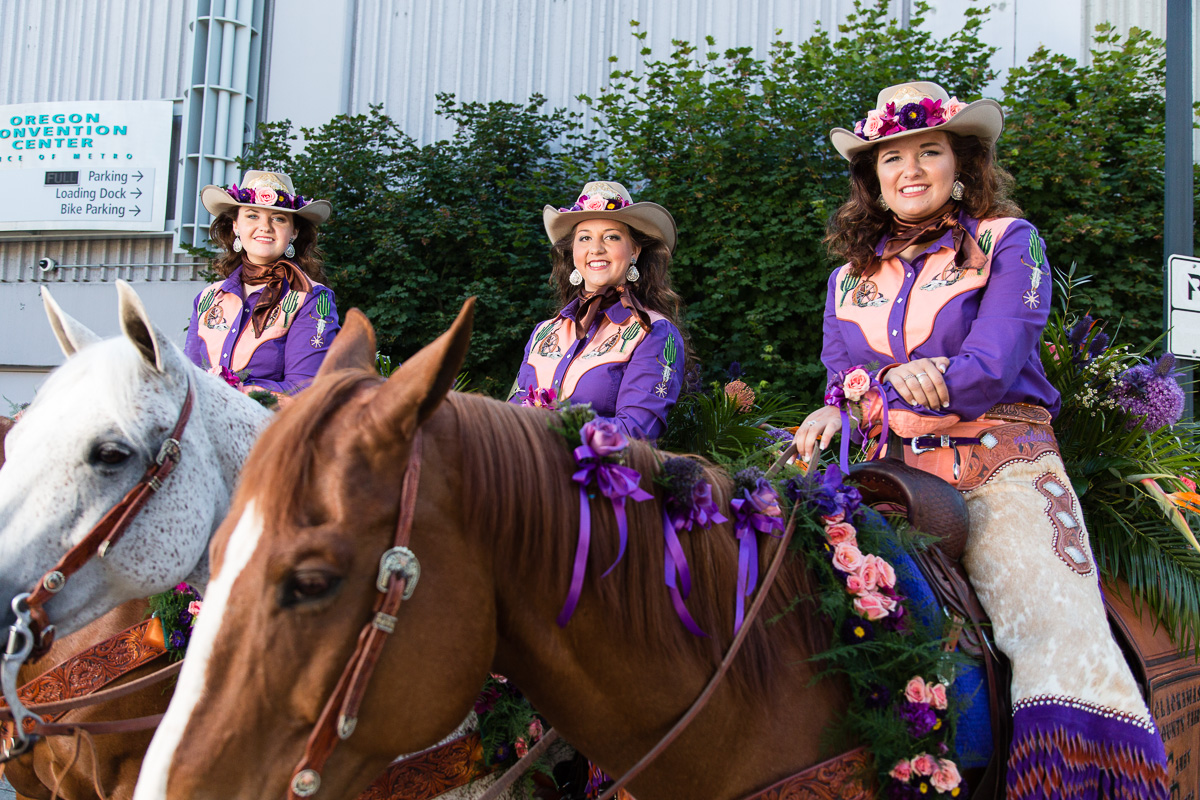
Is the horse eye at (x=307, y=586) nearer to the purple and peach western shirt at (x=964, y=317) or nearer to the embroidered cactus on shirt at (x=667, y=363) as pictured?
the purple and peach western shirt at (x=964, y=317)

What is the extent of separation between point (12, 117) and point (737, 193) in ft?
27.0

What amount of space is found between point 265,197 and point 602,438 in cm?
311

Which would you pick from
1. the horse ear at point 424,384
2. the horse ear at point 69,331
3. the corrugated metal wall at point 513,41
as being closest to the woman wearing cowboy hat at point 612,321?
the horse ear at point 69,331

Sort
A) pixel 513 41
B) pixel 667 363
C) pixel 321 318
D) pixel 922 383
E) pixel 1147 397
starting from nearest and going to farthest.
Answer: pixel 922 383
pixel 1147 397
pixel 667 363
pixel 321 318
pixel 513 41

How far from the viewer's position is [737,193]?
640cm

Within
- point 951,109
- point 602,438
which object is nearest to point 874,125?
point 951,109

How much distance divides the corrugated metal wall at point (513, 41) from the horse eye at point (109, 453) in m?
7.00

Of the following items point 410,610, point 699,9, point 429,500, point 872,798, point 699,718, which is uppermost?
point 699,9

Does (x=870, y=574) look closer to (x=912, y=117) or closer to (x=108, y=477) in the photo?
(x=912, y=117)

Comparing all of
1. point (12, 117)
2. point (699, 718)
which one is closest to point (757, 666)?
point (699, 718)

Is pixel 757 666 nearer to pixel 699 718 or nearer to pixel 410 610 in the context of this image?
pixel 699 718

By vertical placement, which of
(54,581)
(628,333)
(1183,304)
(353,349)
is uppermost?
(1183,304)

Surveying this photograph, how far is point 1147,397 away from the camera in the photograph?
294 centimetres

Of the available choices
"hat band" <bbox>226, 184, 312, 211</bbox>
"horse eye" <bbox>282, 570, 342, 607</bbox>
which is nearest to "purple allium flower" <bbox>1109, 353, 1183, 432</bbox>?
"horse eye" <bbox>282, 570, 342, 607</bbox>
